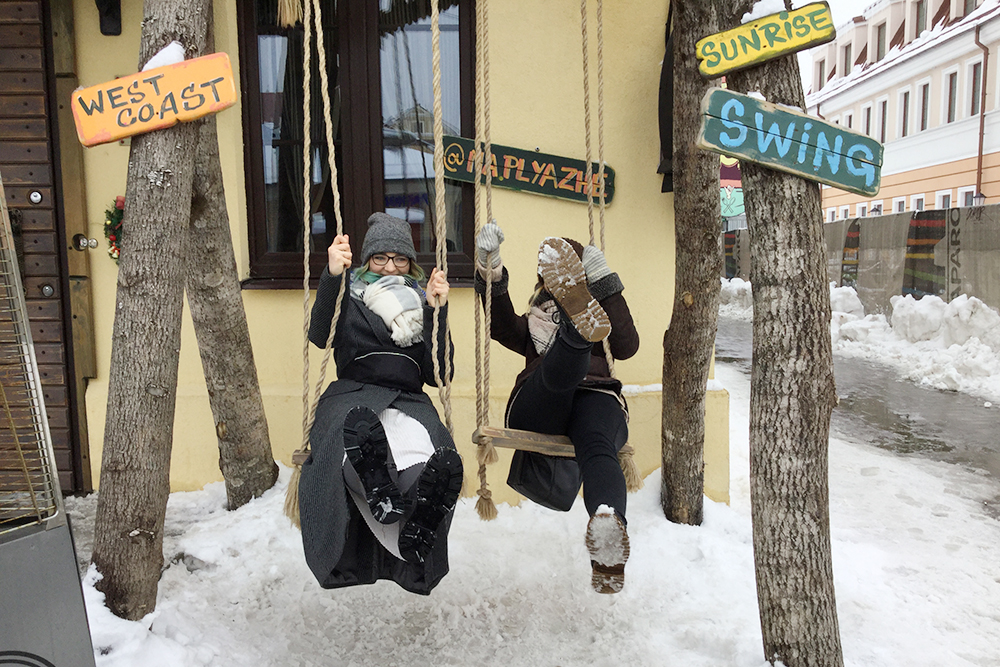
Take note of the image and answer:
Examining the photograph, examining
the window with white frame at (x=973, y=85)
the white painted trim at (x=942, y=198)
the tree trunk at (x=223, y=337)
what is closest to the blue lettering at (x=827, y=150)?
the tree trunk at (x=223, y=337)

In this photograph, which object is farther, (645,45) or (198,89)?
(645,45)

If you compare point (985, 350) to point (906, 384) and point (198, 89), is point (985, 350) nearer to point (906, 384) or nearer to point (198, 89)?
point (906, 384)

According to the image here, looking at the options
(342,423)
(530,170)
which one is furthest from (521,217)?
(342,423)

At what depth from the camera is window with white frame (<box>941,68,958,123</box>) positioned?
18594 mm

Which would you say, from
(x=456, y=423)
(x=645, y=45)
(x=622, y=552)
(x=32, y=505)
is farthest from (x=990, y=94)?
(x=32, y=505)

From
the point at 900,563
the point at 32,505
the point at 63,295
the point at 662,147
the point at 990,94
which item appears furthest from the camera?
the point at 990,94

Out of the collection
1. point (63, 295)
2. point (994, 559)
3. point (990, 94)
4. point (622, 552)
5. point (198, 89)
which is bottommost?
point (994, 559)

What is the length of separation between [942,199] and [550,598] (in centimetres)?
1985

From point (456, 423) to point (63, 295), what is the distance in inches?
94.6

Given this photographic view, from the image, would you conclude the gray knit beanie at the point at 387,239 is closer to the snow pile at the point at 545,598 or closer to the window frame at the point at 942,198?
the snow pile at the point at 545,598

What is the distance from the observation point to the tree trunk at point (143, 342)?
2457 mm

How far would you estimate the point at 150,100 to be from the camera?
2422 millimetres

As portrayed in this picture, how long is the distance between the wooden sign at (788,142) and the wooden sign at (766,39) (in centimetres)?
13

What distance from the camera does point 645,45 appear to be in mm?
4215
